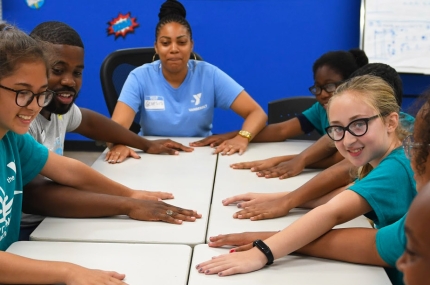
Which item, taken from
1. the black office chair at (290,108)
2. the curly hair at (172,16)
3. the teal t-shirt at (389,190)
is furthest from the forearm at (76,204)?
the black office chair at (290,108)

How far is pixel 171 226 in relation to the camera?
1770mm

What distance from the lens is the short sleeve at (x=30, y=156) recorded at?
179 centimetres

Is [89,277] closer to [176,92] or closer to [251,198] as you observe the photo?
[251,198]

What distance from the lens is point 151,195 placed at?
2014 mm

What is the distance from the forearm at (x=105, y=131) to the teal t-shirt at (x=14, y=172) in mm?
691

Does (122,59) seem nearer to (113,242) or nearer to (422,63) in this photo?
(113,242)

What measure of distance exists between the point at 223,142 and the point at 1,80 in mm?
1366

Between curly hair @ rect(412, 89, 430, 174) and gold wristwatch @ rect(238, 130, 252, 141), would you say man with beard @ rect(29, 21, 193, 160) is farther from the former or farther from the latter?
curly hair @ rect(412, 89, 430, 174)

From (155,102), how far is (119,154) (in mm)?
502

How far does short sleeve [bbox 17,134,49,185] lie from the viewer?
1789 millimetres

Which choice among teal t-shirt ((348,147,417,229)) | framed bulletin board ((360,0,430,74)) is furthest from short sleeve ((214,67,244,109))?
framed bulletin board ((360,0,430,74))

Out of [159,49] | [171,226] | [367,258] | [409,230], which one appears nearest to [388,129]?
[367,258]

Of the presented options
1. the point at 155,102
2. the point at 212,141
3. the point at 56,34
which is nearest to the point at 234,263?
the point at 56,34

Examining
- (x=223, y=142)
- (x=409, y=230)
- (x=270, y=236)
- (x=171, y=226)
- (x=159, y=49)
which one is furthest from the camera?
(x=159, y=49)
